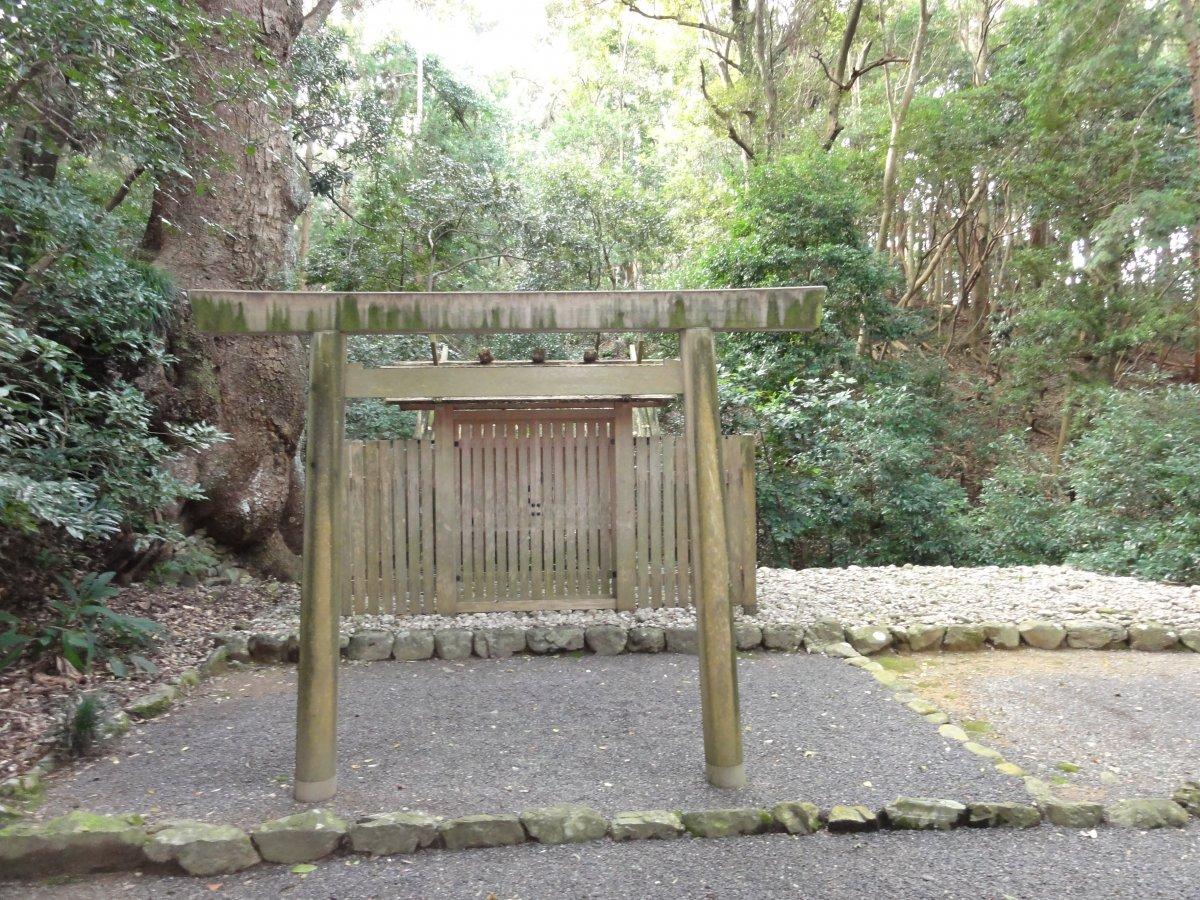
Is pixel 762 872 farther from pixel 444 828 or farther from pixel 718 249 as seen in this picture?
pixel 718 249

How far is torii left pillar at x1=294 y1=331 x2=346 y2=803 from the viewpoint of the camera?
334cm

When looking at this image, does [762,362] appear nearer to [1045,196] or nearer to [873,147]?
[1045,196]

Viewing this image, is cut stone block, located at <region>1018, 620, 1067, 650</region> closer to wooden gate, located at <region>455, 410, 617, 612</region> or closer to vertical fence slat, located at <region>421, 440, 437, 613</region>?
wooden gate, located at <region>455, 410, 617, 612</region>

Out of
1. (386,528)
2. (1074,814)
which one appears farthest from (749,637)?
(386,528)

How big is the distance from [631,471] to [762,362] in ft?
17.0

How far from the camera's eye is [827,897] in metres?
2.69

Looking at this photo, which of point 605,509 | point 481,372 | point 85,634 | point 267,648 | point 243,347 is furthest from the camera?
point 243,347

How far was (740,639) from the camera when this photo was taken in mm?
5773

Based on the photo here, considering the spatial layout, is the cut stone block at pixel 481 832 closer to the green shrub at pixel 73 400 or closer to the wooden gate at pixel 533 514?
the green shrub at pixel 73 400

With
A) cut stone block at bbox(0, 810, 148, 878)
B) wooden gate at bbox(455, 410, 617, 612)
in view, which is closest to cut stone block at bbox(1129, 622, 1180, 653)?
wooden gate at bbox(455, 410, 617, 612)

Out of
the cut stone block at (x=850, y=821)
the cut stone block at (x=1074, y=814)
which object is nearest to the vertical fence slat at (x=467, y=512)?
the cut stone block at (x=850, y=821)

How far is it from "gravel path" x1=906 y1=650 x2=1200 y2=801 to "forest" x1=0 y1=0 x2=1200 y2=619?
3.50 m

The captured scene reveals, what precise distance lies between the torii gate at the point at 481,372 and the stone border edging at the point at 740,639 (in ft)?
7.30

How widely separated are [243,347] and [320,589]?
517cm
